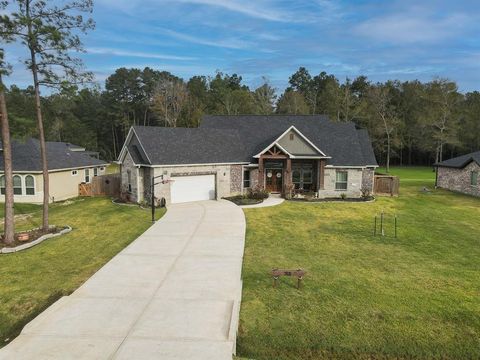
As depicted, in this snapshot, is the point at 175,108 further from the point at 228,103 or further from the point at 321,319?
the point at 321,319

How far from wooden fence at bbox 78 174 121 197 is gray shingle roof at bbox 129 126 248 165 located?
18.4 ft

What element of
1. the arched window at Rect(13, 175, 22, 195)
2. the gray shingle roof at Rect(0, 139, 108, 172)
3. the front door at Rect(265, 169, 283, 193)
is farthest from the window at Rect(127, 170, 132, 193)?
the front door at Rect(265, 169, 283, 193)

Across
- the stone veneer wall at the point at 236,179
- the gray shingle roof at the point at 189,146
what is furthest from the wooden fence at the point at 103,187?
the stone veneer wall at the point at 236,179

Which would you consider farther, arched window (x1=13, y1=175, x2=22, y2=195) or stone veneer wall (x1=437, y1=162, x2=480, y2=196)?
stone veneer wall (x1=437, y1=162, x2=480, y2=196)

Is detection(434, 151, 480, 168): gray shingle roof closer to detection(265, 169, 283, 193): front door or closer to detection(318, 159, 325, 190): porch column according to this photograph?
detection(318, 159, 325, 190): porch column

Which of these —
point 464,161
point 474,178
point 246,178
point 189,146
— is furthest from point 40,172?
point 464,161

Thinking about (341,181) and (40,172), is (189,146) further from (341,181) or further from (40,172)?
(341,181)

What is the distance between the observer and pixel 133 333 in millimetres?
8188

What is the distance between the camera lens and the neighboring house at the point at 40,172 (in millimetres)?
27016

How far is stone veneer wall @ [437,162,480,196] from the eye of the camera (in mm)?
30547

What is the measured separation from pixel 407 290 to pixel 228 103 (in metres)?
61.5

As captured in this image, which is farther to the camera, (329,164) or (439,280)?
(329,164)

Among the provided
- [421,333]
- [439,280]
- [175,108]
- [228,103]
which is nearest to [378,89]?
[228,103]

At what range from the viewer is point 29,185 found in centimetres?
2725
